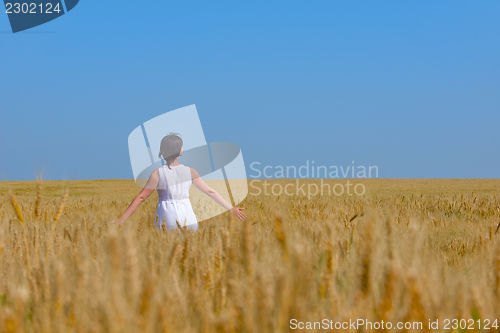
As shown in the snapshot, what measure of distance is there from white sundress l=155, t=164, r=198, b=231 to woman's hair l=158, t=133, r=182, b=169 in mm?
146

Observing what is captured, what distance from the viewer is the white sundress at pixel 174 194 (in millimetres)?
4477

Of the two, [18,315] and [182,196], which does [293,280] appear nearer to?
[18,315]

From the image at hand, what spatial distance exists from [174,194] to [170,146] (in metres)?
0.61

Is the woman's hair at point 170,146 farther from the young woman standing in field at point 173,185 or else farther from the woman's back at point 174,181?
the woman's back at point 174,181

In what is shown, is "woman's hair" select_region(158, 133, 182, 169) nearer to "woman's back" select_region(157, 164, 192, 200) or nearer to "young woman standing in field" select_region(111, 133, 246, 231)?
"young woman standing in field" select_region(111, 133, 246, 231)

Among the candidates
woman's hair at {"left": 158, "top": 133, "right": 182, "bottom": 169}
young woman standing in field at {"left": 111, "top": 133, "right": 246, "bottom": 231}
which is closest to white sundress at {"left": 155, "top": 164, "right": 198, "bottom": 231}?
young woman standing in field at {"left": 111, "top": 133, "right": 246, "bottom": 231}

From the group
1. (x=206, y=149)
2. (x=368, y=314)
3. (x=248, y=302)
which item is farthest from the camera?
(x=206, y=149)

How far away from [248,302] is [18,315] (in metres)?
0.60

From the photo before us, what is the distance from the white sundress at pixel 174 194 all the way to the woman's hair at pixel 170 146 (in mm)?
146

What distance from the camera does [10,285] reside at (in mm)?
1768

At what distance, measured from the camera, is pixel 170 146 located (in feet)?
14.4

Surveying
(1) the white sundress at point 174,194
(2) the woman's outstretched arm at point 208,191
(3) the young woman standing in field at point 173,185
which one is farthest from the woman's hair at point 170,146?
(2) the woman's outstretched arm at point 208,191

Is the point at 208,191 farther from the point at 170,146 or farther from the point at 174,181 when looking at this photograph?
the point at 170,146

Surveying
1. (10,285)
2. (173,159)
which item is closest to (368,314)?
(10,285)
